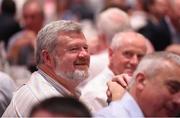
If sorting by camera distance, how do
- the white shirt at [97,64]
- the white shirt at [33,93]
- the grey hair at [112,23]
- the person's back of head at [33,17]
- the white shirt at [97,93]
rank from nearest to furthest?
the white shirt at [33,93], the white shirt at [97,93], the white shirt at [97,64], the grey hair at [112,23], the person's back of head at [33,17]

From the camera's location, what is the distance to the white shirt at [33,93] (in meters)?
5.65

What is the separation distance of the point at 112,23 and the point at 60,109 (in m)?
4.92

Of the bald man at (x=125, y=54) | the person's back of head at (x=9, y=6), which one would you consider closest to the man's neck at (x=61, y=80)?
the bald man at (x=125, y=54)

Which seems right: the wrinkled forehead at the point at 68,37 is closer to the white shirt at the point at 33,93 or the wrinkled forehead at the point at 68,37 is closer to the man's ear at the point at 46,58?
the man's ear at the point at 46,58

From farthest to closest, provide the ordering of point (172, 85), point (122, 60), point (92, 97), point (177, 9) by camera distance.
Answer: point (177, 9), point (122, 60), point (92, 97), point (172, 85)

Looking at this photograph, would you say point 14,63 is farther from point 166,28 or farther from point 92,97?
point 92,97

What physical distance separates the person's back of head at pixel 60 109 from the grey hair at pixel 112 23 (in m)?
4.75

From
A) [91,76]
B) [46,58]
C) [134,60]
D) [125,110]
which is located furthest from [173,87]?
[91,76]

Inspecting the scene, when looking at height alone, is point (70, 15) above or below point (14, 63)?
below

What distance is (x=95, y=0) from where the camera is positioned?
1858 centimetres

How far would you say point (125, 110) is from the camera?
5113 mm

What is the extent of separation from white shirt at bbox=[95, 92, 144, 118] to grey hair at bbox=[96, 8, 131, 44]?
3.75 metres

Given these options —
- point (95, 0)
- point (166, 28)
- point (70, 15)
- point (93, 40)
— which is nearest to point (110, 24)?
point (93, 40)

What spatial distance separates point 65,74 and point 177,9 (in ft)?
16.2
